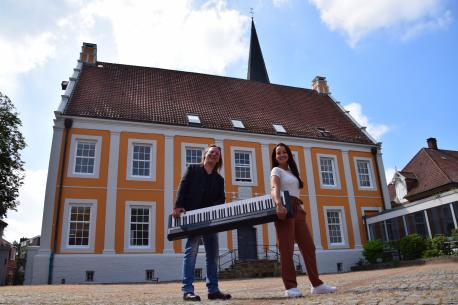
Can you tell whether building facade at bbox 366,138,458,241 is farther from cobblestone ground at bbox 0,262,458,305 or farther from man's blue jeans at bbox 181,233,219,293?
man's blue jeans at bbox 181,233,219,293

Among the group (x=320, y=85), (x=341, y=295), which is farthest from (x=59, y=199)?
(x=320, y=85)

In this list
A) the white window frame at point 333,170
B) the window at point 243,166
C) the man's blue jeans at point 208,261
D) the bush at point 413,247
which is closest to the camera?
the man's blue jeans at point 208,261

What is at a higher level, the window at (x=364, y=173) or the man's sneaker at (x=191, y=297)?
the window at (x=364, y=173)

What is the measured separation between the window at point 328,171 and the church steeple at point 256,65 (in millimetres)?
10748

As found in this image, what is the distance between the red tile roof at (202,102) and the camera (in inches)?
786

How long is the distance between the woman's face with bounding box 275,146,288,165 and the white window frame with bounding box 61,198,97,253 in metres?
14.0

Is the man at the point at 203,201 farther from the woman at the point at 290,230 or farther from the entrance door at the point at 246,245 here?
the entrance door at the point at 246,245

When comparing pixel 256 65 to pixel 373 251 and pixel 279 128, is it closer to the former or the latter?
pixel 279 128

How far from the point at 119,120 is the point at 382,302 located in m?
17.3

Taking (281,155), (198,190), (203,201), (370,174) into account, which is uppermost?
(370,174)

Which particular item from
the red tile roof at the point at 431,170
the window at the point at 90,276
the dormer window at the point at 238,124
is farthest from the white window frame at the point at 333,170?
the window at the point at 90,276

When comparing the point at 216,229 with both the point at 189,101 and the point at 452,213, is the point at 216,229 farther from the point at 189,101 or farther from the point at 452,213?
the point at 189,101

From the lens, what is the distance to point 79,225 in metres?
17.0

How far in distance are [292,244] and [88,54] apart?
22.0 meters
